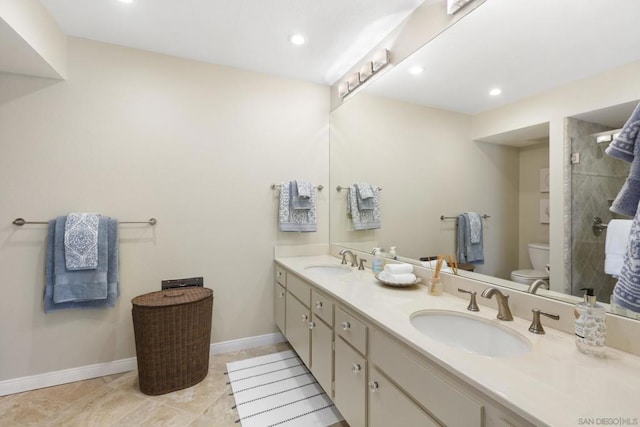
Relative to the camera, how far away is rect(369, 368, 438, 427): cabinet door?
93 centimetres

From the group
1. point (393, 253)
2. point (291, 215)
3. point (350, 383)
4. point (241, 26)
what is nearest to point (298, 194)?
point (291, 215)

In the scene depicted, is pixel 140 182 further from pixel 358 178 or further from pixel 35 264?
pixel 358 178

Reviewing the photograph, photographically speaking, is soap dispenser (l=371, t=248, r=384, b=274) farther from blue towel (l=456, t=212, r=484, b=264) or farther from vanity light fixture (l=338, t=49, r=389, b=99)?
vanity light fixture (l=338, t=49, r=389, b=99)

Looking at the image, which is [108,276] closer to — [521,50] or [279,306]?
[279,306]

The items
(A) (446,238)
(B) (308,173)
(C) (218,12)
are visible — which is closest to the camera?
(A) (446,238)

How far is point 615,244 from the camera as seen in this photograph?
909 mm

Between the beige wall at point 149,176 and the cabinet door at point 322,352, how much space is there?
86cm

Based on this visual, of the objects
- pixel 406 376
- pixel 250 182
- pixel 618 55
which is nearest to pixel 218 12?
pixel 250 182

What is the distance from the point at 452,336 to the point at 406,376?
0.36m

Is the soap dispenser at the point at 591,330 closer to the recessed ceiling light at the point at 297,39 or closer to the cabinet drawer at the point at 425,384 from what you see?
the cabinet drawer at the point at 425,384

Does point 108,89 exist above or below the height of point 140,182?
above

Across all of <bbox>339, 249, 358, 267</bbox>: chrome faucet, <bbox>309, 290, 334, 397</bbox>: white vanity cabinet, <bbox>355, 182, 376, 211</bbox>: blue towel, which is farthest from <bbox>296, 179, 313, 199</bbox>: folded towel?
<bbox>309, 290, 334, 397</bbox>: white vanity cabinet

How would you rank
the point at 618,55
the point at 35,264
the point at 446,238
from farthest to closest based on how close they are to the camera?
the point at 35,264 → the point at 446,238 → the point at 618,55

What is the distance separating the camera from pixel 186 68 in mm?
2229
